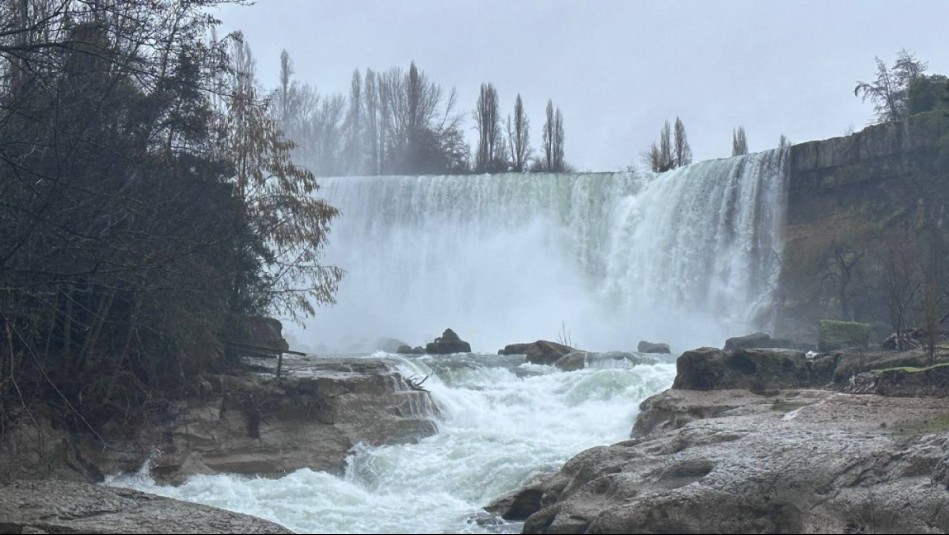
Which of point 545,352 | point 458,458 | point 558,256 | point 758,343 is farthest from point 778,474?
point 558,256

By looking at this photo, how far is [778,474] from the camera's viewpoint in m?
8.66

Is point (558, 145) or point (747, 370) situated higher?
point (558, 145)

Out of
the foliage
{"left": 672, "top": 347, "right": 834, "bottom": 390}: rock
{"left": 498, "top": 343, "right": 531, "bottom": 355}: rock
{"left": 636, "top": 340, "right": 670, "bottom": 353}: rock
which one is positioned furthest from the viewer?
{"left": 636, "top": 340, "right": 670, "bottom": 353}: rock

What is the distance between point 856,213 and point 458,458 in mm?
22467

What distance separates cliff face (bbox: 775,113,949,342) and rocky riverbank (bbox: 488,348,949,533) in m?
18.0

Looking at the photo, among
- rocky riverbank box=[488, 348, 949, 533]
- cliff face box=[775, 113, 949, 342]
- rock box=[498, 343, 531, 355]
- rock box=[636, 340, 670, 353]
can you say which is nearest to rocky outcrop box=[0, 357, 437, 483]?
rocky riverbank box=[488, 348, 949, 533]

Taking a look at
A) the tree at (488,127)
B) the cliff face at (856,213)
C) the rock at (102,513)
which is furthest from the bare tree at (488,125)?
the rock at (102,513)

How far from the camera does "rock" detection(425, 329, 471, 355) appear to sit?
27422 mm

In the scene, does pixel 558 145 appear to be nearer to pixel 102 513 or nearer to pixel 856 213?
pixel 856 213

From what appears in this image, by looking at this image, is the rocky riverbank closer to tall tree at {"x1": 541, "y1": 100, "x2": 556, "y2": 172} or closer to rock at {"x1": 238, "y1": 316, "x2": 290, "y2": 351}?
rock at {"x1": 238, "y1": 316, "x2": 290, "y2": 351}

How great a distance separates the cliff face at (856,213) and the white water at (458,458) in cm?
1324

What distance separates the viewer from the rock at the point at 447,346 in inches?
1080

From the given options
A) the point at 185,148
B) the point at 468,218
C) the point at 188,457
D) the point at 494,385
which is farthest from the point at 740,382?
the point at 468,218

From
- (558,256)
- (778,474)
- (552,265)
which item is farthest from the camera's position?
(552,265)
